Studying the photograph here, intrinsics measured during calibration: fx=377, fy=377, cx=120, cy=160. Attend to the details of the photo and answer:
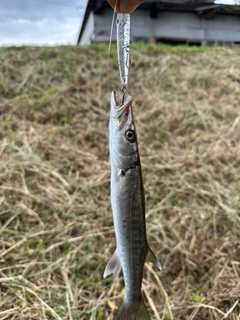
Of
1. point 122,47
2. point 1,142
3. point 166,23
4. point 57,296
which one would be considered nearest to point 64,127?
point 1,142

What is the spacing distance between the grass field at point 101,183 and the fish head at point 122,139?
1.28 meters

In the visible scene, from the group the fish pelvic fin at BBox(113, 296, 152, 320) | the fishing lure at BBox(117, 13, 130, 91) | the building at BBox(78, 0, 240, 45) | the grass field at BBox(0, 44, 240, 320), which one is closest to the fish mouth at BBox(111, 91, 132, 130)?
the fishing lure at BBox(117, 13, 130, 91)

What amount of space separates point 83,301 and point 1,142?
1876 mm

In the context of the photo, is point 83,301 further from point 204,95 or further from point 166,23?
point 166,23

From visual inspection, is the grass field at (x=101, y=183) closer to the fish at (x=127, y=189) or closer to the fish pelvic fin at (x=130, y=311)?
the fish pelvic fin at (x=130, y=311)

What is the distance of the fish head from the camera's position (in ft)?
3.61

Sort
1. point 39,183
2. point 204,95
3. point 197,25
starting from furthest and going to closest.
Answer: point 197,25
point 204,95
point 39,183

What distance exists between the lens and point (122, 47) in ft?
3.96

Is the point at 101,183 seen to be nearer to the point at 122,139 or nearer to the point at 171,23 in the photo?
the point at 122,139

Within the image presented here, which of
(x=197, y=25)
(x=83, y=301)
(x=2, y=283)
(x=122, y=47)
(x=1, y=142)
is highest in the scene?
(x=197, y=25)

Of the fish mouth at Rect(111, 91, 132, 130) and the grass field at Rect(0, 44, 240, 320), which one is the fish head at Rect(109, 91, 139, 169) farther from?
the grass field at Rect(0, 44, 240, 320)

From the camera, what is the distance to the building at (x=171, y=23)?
611 cm

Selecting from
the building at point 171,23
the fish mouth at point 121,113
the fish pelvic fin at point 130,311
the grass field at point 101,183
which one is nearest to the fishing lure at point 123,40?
the fish mouth at point 121,113

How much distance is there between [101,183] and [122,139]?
2.08m
